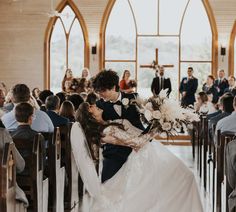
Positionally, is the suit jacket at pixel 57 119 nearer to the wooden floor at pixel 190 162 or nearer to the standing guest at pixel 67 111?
the standing guest at pixel 67 111

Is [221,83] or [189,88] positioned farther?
[189,88]

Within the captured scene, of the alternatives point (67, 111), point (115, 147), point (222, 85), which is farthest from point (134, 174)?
point (222, 85)

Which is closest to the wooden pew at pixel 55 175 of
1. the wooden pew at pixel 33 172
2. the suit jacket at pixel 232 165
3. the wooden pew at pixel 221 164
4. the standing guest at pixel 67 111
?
the wooden pew at pixel 33 172

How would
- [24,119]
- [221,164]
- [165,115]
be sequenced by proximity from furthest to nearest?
[221,164] → [24,119] → [165,115]

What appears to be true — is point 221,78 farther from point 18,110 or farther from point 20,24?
point 18,110

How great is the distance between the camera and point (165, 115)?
13.9 ft

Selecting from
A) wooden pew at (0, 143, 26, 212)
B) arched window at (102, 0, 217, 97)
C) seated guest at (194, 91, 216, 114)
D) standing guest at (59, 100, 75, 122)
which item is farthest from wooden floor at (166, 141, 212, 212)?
arched window at (102, 0, 217, 97)

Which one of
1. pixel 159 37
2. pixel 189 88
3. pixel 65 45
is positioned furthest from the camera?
pixel 65 45

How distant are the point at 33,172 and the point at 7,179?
85 centimetres

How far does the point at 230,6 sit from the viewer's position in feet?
55.0

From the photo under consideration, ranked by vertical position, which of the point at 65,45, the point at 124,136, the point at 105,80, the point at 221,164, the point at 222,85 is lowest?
the point at 221,164

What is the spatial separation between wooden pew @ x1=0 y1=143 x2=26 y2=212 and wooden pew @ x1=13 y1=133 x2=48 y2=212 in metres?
0.54

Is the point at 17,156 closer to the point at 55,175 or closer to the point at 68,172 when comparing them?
the point at 55,175

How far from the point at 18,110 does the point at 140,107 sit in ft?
4.82
